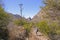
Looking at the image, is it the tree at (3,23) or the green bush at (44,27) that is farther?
the green bush at (44,27)

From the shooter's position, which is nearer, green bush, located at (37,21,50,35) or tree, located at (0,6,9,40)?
tree, located at (0,6,9,40)

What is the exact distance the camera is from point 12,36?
19.2 metres

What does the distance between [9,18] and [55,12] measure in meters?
5.72

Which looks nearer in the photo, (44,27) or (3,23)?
(3,23)

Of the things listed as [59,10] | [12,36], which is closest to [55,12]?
[59,10]

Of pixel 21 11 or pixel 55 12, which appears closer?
pixel 55 12

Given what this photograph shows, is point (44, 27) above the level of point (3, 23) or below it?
Answer: below

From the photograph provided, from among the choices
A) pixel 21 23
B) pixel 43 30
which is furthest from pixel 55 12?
pixel 21 23

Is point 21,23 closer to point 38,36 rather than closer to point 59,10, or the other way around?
point 38,36

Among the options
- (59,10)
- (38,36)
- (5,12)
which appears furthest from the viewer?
(38,36)

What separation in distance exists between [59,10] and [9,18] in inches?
240

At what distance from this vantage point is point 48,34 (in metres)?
19.1

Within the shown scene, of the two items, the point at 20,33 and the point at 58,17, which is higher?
the point at 58,17

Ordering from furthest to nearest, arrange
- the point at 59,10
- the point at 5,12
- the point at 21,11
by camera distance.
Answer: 1. the point at 21,11
2. the point at 5,12
3. the point at 59,10
